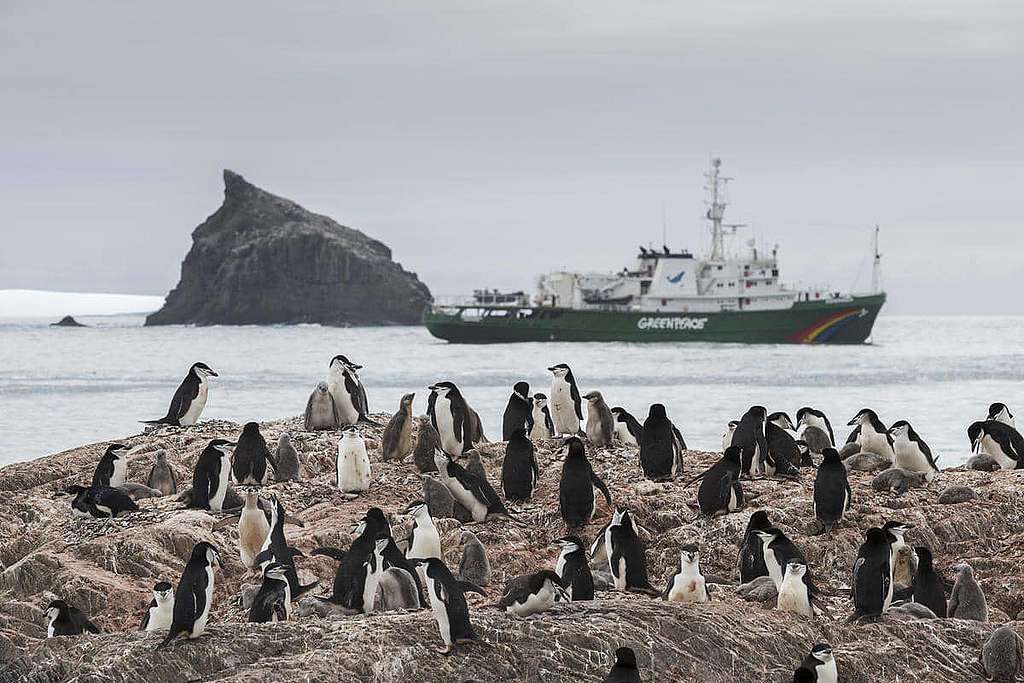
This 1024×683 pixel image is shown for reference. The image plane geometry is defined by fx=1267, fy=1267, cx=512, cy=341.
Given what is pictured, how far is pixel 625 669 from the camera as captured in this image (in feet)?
20.5

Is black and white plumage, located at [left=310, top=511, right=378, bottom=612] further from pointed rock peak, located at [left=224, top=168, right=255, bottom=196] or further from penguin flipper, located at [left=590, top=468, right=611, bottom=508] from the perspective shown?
pointed rock peak, located at [left=224, top=168, right=255, bottom=196]

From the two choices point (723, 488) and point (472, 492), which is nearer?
point (723, 488)

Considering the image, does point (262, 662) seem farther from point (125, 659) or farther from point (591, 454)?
point (591, 454)

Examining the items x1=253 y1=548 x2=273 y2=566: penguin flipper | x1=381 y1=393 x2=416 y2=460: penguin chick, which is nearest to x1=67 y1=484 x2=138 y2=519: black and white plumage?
x1=253 y1=548 x2=273 y2=566: penguin flipper

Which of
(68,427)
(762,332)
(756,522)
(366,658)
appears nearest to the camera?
(366,658)

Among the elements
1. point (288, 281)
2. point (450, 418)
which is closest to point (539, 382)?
point (450, 418)

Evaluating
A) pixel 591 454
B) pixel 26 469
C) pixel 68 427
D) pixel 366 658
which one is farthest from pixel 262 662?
pixel 68 427

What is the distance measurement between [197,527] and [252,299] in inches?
5044

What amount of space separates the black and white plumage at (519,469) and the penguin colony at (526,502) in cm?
1

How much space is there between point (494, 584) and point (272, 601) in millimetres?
2179

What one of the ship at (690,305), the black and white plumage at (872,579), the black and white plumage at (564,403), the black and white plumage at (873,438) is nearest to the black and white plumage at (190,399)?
the black and white plumage at (564,403)

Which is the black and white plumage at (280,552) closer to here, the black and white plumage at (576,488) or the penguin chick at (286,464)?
the penguin chick at (286,464)

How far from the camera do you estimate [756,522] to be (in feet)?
30.2

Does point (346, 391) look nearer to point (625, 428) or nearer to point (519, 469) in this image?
point (625, 428)
